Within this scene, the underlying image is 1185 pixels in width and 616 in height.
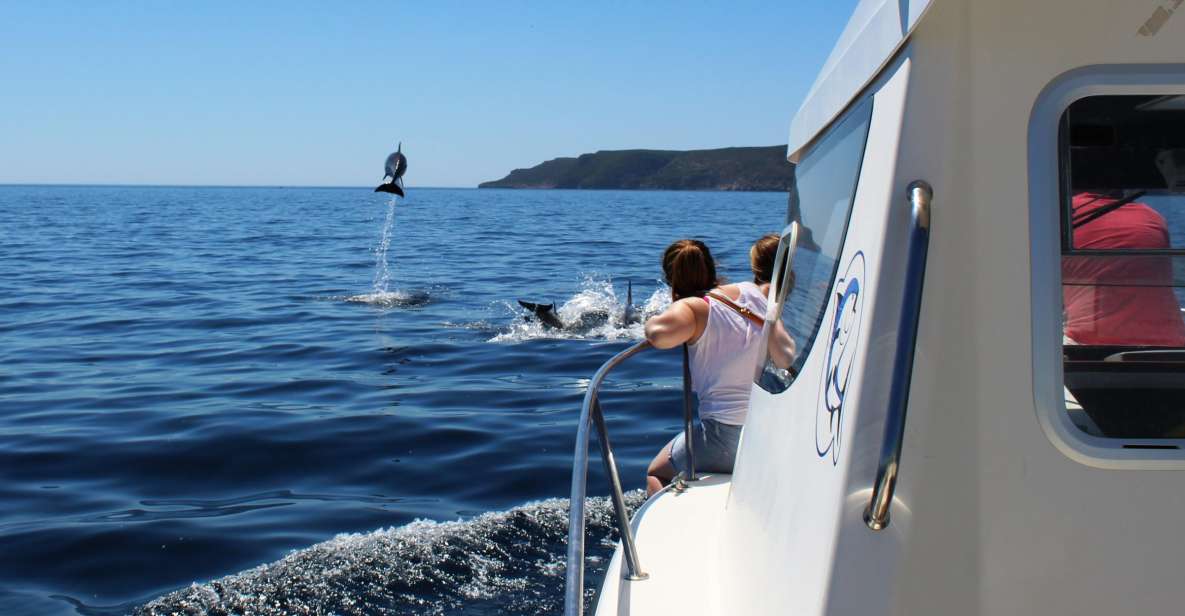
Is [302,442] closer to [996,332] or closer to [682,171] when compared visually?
[996,332]

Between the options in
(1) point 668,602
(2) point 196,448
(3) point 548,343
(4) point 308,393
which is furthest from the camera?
(3) point 548,343

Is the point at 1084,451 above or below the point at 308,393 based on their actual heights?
above

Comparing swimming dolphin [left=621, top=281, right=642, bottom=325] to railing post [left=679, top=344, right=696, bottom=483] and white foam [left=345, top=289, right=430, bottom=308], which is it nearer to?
white foam [left=345, top=289, right=430, bottom=308]

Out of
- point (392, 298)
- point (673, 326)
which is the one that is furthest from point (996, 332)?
point (392, 298)

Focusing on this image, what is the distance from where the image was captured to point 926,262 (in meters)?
1.77

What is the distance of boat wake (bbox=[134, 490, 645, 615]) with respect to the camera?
500 centimetres

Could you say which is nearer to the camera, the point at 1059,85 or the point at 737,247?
the point at 1059,85

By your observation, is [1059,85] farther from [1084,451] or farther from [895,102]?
[1084,451]

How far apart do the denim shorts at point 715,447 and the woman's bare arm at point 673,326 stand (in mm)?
408

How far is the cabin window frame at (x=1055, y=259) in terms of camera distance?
1753 mm

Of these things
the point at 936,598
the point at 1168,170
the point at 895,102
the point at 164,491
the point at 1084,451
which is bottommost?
the point at 164,491

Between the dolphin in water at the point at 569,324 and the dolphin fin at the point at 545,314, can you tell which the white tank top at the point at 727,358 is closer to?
the dolphin in water at the point at 569,324

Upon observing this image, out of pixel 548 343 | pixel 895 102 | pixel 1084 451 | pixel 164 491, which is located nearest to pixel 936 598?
pixel 1084 451

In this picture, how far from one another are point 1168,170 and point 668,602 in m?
1.67
